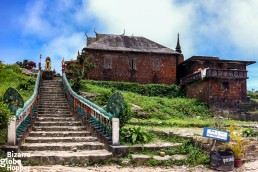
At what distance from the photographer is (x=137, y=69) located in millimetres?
34094

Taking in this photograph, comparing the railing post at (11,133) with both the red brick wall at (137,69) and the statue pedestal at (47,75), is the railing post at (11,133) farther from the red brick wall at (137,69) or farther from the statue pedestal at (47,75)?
the red brick wall at (137,69)

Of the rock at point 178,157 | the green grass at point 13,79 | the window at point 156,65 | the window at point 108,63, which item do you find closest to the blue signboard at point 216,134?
the rock at point 178,157

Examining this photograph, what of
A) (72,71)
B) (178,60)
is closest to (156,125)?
(72,71)

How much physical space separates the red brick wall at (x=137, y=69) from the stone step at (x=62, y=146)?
2280 cm

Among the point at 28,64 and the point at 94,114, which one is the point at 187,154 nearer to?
the point at 94,114

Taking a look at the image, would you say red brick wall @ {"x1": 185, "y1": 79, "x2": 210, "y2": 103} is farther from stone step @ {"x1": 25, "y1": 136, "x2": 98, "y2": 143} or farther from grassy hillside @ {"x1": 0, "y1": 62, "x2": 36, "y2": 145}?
stone step @ {"x1": 25, "y1": 136, "x2": 98, "y2": 143}

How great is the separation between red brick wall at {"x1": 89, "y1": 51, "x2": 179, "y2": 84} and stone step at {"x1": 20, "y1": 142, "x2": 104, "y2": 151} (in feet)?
74.8

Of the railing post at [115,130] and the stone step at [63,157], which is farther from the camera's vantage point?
the railing post at [115,130]

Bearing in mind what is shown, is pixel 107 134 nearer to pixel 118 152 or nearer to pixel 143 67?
pixel 118 152

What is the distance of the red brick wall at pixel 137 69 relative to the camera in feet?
109

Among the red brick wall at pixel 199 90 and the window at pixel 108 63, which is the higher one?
the window at pixel 108 63

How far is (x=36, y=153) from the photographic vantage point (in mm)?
9117

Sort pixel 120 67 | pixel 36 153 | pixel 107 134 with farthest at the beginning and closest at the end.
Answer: pixel 120 67, pixel 107 134, pixel 36 153

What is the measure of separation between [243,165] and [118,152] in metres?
3.61
